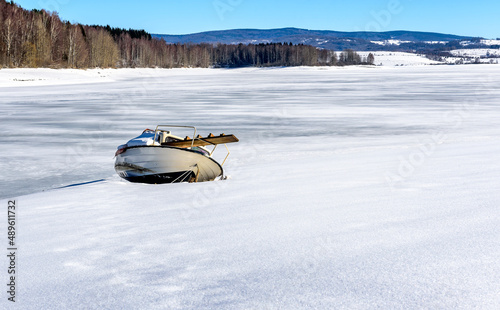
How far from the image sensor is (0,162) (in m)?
9.91

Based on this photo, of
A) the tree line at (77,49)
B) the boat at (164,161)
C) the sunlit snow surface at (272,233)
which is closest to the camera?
the sunlit snow surface at (272,233)

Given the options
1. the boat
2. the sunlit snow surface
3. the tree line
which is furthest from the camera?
the tree line

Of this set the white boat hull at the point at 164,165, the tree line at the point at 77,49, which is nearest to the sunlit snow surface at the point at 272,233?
the white boat hull at the point at 164,165

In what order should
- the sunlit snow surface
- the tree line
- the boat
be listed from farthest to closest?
the tree line, the boat, the sunlit snow surface

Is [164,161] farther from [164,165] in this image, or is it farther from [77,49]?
[77,49]

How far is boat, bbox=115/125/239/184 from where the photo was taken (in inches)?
304

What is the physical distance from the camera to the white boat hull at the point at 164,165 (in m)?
7.73

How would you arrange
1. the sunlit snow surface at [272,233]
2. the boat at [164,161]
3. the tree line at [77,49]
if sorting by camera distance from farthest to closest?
the tree line at [77,49] < the boat at [164,161] < the sunlit snow surface at [272,233]

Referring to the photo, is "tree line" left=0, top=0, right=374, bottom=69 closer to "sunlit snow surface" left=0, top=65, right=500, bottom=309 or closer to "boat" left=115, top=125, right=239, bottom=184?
"boat" left=115, top=125, right=239, bottom=184

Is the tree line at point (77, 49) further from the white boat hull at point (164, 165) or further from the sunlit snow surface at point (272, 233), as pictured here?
the sunlit snow surface at point (272, 233)

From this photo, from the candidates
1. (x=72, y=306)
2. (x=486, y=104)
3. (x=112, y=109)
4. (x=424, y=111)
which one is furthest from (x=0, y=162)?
(x=486, y=104)

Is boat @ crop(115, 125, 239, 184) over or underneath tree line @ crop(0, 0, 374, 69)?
underneath

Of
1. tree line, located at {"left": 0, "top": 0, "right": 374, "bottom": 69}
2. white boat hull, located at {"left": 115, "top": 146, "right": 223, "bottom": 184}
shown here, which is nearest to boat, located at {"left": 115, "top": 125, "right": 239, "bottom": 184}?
white boat hull, located at {"left": 115, "top": 146, "right": 223, "bottom": 184}

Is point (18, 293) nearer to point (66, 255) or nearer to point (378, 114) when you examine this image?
point (66, 255)
